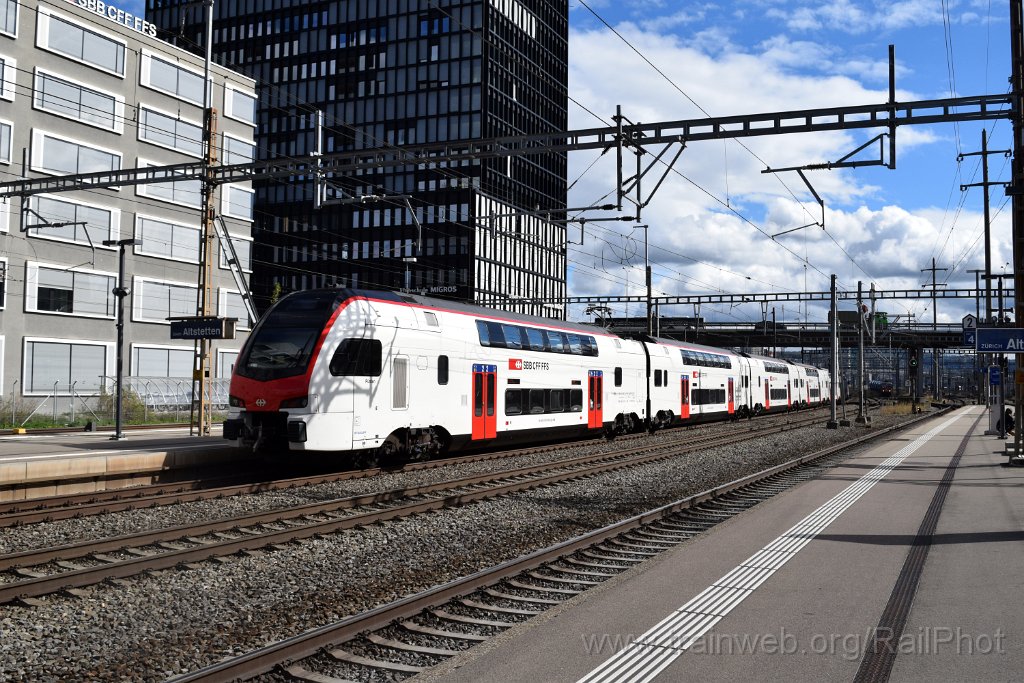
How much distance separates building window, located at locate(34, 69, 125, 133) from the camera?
43156 mm

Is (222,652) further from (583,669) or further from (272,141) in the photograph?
(272,141)

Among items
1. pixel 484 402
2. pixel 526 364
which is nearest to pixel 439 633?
pixel 484 402

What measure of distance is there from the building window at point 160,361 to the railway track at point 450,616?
39465mm

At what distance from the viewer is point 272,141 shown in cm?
8738

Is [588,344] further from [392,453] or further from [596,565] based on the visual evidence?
[596,565]

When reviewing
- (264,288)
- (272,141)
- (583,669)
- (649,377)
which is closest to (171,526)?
(583,669)

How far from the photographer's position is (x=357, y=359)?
17.7m

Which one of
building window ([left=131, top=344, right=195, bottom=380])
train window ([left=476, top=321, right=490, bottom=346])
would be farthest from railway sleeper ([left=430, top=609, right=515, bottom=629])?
building window ([left=131, top=344, right=195, bottom=380])

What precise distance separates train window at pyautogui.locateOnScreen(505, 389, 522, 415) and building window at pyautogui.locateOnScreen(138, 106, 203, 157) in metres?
30.8

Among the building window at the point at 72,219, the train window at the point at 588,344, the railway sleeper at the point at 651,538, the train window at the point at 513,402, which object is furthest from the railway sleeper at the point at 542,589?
the building window at the point at 72,219

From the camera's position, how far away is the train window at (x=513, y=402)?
23281 millimetres

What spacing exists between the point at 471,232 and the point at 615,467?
60398mm

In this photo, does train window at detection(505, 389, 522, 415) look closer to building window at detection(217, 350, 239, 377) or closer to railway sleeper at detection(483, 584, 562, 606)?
railway sleeper at detection(483, 584, 562, 606)

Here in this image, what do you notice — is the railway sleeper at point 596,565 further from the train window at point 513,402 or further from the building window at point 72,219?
the building window at point 72,219
